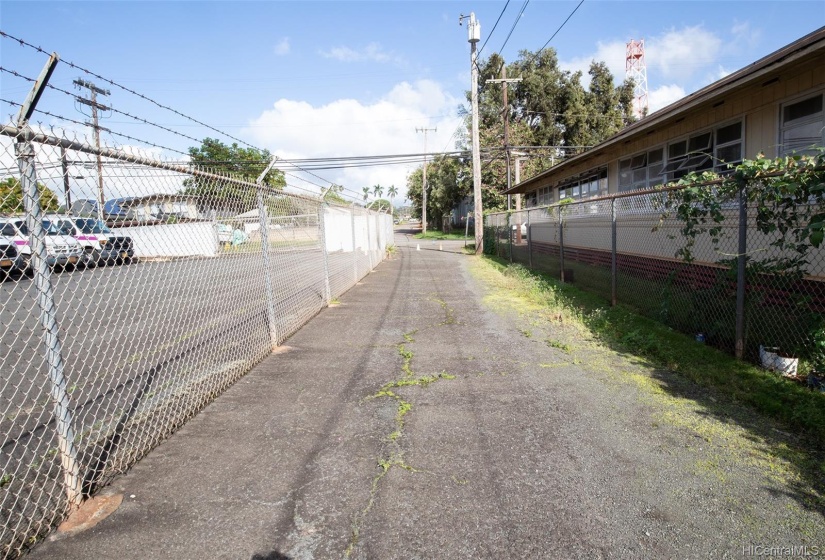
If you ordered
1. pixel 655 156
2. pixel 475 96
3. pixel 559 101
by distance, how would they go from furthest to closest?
pixel 559 101 < pixel 475 96 < pixel 655 156

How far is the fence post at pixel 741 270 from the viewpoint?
4.77 meters

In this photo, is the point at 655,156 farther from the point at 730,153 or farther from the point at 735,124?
the point at 735,124

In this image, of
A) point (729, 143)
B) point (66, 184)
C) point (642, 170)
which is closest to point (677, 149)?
point (642, 170)

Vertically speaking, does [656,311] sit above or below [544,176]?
below

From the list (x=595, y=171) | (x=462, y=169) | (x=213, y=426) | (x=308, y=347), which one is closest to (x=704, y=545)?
(x=213, y=426)

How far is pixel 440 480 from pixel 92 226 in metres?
2.66

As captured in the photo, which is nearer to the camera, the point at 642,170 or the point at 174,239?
the point at 174,239

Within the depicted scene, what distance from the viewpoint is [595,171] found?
596 inches

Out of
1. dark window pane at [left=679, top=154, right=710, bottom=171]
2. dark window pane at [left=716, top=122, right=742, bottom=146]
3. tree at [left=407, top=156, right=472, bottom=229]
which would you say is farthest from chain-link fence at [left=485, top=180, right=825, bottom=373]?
tree at [left=407, top=156, right=472, bottom=229]

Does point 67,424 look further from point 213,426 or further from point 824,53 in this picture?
point 824,53

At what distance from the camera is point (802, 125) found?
21.9 ft

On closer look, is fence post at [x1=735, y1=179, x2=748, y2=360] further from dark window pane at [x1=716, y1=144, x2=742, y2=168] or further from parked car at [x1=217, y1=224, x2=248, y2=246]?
parked car at [x1=217, y1=224, x2=248, y2=246]

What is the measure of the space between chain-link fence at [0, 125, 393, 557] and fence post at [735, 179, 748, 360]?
16.5 feet

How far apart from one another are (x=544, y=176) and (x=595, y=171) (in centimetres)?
416
